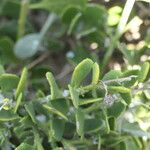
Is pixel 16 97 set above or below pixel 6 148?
above

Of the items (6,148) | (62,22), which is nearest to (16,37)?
(62,22)

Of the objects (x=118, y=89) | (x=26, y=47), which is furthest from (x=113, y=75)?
(x=26, y=47)

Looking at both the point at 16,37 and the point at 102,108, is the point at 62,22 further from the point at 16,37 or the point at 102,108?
the point at 102,108

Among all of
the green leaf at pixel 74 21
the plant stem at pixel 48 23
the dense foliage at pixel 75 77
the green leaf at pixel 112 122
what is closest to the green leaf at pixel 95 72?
the dense foliage at pixel 75 77

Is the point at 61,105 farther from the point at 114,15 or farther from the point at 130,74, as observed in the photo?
the point at 114,15

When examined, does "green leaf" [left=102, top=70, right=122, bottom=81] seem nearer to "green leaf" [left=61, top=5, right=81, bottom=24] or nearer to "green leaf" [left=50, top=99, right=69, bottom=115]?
"green leaf" [left=50, top=99, right=69, bottom=115]

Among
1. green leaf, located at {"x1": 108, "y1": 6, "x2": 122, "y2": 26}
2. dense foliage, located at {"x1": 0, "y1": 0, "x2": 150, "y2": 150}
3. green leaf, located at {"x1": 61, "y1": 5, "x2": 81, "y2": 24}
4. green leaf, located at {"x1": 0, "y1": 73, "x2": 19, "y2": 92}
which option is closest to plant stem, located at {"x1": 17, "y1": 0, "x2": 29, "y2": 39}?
dense foliage, located at {"x1": 0, "y1": 0, "x2": 150, "y2": 150}
